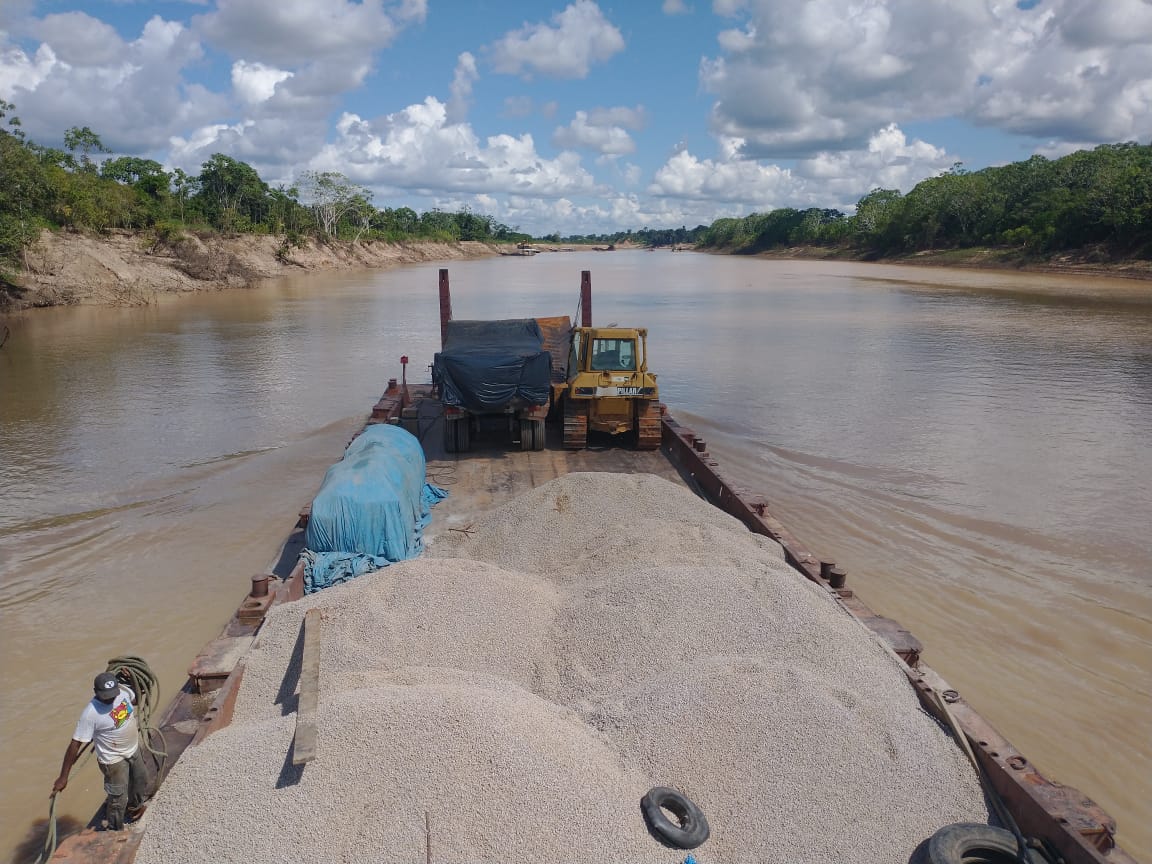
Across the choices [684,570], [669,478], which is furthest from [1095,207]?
[684,570]

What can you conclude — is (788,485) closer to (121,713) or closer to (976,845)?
(976,845)

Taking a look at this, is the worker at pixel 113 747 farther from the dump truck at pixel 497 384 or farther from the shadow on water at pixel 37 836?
the dump truck at pixel 497 384

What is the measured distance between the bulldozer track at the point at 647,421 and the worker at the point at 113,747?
827 cm

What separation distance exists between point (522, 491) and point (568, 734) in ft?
18.9

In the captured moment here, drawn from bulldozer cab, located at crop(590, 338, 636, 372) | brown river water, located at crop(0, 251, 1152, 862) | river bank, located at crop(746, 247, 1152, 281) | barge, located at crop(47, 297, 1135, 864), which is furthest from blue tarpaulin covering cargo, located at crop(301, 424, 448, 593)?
river bank, located at crop(746, 247, 1152, 281)

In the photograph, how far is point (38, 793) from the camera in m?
5.65

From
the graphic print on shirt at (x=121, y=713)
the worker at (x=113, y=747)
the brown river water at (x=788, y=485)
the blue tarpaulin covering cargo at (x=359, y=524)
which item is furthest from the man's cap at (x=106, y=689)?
the blue tarpaulin covering cargo at (x=359, y=524)

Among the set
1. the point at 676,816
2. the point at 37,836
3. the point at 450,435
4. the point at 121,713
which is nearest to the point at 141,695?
the point at 121,713

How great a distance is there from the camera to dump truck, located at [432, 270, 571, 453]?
10.7m

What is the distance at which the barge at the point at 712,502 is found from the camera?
3762mm

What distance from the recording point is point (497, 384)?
1077cm

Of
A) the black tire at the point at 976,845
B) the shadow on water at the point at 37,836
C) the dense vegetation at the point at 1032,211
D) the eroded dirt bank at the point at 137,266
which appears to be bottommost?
the shadow on water at the point at 37,836

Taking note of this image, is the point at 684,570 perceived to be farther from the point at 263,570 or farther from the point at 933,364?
the point at 933,364

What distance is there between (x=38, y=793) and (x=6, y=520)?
6.79 metres
